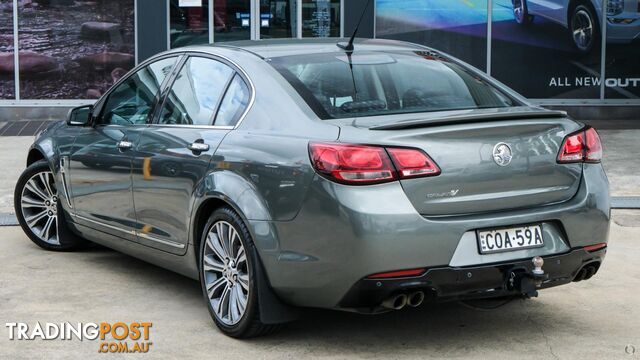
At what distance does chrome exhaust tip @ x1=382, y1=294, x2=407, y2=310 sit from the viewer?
469 centimetres

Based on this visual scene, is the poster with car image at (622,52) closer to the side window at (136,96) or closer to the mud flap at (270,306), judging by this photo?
the side window at (136,96)

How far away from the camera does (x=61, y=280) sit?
6.63m

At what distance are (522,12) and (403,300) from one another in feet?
42.5

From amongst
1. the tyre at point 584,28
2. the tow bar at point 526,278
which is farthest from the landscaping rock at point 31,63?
the tow bar at point 526,278

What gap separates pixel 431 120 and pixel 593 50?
12928 mm

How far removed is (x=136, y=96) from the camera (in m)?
6.66

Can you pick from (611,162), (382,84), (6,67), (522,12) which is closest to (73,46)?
(6,67)

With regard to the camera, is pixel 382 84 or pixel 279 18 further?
pixel 279 18

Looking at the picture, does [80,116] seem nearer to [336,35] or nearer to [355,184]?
[355,184]

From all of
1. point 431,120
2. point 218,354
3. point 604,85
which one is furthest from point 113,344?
point 604,85

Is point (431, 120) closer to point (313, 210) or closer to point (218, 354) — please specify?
point (313, 210)

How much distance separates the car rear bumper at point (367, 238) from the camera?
15.0ft

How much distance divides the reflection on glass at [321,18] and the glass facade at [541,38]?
2.24 ft

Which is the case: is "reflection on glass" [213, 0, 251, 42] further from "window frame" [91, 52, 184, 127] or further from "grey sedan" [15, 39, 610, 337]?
"grey sedan" [15, 39, 610, 337]
